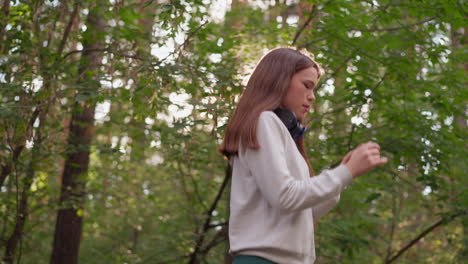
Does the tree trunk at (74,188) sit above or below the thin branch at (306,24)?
below

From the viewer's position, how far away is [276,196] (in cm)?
192

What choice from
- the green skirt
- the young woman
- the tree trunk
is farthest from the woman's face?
the tree trunk

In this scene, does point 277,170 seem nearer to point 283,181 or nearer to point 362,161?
point 283,181

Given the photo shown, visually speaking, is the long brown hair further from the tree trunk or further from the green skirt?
the tree trunk

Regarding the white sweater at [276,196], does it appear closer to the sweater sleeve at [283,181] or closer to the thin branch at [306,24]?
the sweater sleeve at [283,181]

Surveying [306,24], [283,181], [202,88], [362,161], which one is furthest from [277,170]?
[306,24]

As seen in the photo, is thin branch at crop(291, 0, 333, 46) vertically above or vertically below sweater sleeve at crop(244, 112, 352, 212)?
above

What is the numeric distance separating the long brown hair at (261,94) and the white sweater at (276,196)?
0.15 feet

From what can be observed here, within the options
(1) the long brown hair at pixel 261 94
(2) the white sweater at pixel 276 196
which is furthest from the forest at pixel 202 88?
(2) the white sweater at pixel 276 196

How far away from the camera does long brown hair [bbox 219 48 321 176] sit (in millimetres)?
2104

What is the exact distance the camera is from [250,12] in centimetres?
695

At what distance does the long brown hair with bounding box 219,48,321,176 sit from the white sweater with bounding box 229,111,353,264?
46mm

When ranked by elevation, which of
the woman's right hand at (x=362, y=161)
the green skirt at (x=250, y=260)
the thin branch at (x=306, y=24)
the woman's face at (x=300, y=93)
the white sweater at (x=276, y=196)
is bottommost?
the green skirt at (x=250, y=260)

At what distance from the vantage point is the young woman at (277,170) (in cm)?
191
